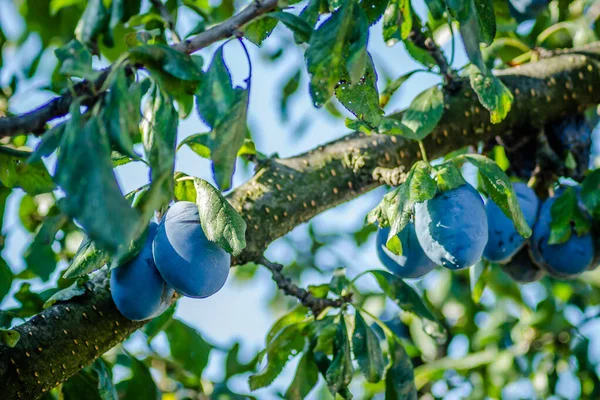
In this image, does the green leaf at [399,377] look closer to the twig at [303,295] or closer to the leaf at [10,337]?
the twig at [303,295]

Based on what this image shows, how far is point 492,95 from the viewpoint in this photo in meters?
1.04

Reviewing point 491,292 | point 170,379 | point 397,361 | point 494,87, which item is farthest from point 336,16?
point 491,292

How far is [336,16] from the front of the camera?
83 centimetres

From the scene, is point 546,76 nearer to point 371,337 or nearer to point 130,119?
point 371,337

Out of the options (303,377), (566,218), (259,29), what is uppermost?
(259,29)

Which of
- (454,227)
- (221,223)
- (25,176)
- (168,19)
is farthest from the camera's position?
(168,19)

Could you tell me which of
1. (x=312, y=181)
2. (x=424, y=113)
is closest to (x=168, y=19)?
(x=312, y=181)

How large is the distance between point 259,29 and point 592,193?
→ 2.09 feet

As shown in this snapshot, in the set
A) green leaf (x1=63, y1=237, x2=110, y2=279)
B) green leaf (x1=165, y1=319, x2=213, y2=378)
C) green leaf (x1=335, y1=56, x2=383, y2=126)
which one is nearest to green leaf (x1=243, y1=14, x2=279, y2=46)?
green leaf (x1=335, y1=56, x2=383, y2=126)

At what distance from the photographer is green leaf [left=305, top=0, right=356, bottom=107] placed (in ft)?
2.67

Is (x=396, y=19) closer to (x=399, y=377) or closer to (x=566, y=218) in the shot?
(x=566, y=218)

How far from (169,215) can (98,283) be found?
0.18 meters

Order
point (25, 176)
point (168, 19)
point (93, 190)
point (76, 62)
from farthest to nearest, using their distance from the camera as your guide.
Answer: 1. point (168, 19)
2. point (25, 176)
3. point (76, 62)
4. point (93, 190)

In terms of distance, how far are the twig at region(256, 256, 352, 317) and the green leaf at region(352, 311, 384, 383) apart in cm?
7
